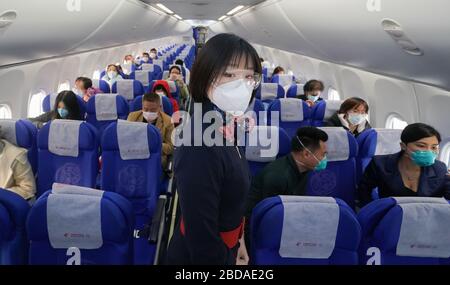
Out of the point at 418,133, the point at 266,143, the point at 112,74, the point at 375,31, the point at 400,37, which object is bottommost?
the point at 266,143

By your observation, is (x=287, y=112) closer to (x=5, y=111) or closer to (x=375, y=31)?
(x=375, y=31)

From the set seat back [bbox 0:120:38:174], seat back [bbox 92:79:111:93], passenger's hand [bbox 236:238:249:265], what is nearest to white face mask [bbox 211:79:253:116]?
passenger's hand [bbox 236:238:249:265]

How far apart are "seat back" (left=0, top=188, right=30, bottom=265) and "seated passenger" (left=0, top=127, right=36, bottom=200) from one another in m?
1.25

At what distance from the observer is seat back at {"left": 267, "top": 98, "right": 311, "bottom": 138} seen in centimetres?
545

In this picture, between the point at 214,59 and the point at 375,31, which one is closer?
the point at 214,59

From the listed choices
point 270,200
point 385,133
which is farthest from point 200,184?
point 385,133

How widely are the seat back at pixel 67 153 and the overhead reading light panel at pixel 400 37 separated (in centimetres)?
259

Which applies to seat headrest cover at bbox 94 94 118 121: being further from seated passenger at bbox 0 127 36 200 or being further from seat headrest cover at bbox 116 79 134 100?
seated passenger at bbox 0 127 36 200

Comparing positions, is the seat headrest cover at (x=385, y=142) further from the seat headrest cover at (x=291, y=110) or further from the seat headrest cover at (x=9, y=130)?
the seat headrest cover at (x=9, y=130)

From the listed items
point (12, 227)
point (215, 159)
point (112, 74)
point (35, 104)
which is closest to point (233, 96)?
point (215, 159)

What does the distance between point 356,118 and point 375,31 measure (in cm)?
126

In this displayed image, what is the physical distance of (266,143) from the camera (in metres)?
3.37

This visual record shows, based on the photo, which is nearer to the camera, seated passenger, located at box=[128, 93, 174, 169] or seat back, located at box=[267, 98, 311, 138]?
seated passenger, located at box=[128, 93, 174, 169]

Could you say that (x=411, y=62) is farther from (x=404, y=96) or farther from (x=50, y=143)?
(x=50, y=143)
